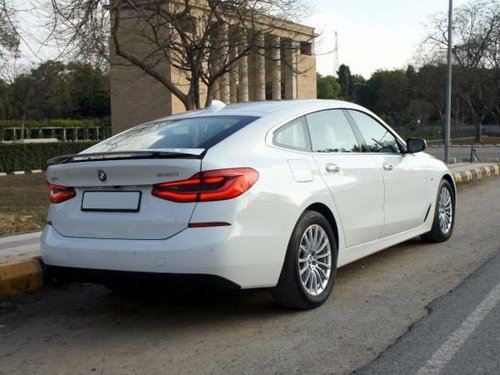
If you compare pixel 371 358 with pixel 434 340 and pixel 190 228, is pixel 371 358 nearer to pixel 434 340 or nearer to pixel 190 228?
pixel 434 340

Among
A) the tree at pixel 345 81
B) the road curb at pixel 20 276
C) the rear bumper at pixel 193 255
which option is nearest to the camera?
the rear bumper at pixel 193 255

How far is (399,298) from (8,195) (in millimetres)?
12864

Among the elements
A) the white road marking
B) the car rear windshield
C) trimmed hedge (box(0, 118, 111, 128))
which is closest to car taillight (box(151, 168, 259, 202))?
the car rear windshield

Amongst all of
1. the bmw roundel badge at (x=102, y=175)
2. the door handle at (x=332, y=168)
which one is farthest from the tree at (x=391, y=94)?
the bmw roundel badge at (x=102, y=175)

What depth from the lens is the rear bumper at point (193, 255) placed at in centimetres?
416

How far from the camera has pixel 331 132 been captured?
5.60m

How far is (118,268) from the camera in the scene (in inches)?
171

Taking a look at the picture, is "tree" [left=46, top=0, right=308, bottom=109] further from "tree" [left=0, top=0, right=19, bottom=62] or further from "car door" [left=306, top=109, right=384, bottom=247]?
"car door" [left=306, top=109, right=384, bottom=247]

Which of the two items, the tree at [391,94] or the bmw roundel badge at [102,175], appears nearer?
the bmw roundel badge at [102,175]

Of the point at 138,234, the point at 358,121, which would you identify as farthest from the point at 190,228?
the point at 358,121

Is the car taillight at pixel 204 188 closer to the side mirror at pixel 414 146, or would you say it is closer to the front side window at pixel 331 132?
the front side window at pixel 331 132

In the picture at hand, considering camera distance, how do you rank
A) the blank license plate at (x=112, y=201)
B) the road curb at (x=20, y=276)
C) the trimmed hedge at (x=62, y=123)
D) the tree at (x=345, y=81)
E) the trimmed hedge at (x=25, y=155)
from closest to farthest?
1. the blank license plate at (x=112, y=201)
2. the road curb at (x=20, y=276)
3. the trimmed hedge at (x=25, y=155)
4. the trimmed hedge at (x=62, y=123)
5. the tree at (x=345, y=81)

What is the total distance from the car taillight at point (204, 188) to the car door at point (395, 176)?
2132 mm

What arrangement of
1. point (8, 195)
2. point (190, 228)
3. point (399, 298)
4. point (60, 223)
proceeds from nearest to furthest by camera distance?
point (190, 228)
point (60, 223)
point (399, 298)
point (8, 195)
